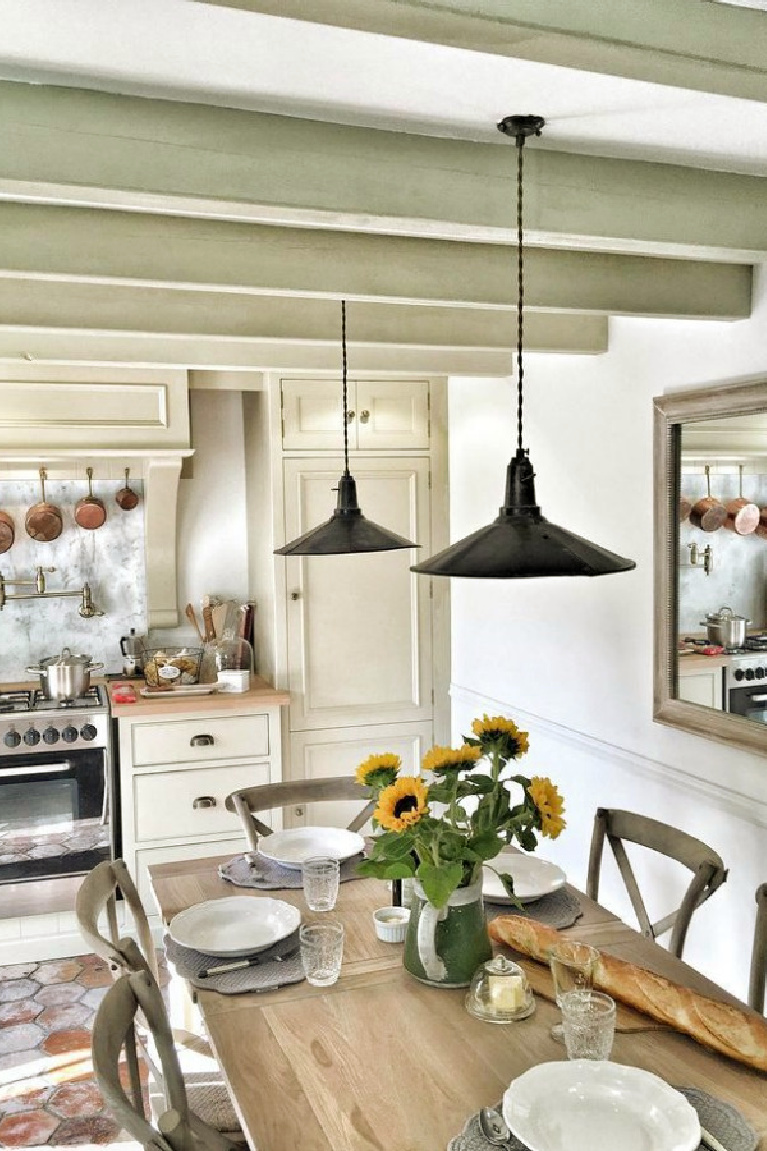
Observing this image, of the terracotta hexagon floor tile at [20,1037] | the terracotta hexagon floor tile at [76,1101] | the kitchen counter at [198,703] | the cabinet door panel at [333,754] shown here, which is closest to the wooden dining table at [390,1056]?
the terracotta hexagon floor tile at [76,1101]

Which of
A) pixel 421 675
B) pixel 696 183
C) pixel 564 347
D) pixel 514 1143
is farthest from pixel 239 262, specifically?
pixel 421 675

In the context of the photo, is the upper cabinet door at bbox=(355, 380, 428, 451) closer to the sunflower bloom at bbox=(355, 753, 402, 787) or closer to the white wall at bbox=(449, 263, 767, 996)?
the white wall at bbox=(449, 263, 767, 996)

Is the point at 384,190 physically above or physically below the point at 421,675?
above

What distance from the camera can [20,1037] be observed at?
3303 mm

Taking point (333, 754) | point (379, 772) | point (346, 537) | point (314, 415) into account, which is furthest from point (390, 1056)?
point (314, 415)

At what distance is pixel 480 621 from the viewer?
13.6 feet

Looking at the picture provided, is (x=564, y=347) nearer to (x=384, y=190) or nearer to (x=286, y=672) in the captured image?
(x=384, y=190)

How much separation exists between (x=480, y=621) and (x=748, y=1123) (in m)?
2.75

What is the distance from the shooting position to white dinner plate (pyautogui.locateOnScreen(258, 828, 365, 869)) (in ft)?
8.51

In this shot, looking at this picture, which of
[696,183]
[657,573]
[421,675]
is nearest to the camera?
[696,183]

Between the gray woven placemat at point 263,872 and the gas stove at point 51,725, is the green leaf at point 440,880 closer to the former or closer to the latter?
the gray woven placemat at point 263,872

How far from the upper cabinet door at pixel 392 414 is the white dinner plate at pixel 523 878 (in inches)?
84.0

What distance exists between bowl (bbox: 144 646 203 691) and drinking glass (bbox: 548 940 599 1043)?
105 inches

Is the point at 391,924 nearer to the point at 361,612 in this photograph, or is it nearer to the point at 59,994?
the point at 59,994
